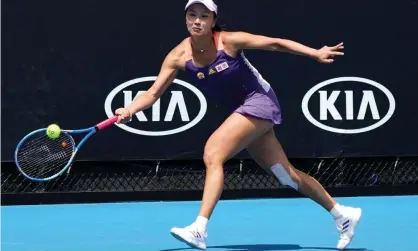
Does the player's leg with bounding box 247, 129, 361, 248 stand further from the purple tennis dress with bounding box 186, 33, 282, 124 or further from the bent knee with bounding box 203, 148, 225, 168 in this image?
the bent knee with bounding box 203, 148, 225, 168

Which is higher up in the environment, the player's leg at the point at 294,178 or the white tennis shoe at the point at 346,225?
the player's leg at the point at 294,178

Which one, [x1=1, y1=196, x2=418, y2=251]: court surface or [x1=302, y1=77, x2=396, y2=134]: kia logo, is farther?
[x1=302, y1=77, x2=396, y2=134]: kia logo

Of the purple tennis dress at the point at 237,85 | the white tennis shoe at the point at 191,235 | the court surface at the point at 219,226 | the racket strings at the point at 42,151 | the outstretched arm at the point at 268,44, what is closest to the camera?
the white tennis shoe at the point at 191,235

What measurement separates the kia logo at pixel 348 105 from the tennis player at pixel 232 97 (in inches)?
89.0

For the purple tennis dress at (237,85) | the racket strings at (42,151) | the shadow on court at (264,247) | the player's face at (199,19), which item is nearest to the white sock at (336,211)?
the shadow on court at (264,247)

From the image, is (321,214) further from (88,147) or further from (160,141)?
(88,147)

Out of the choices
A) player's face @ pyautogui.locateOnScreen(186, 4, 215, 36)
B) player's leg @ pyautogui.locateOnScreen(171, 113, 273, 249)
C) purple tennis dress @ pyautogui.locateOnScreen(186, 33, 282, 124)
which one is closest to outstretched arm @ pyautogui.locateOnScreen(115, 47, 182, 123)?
purple tennis dress @ pyautogui.locateOnScreen(186, 33, 282, 124)

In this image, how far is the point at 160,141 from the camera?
7.46m

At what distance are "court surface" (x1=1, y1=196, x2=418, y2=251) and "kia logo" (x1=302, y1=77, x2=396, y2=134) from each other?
24.8 inches

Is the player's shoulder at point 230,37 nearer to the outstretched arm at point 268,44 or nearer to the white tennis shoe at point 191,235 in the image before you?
the outstretched arm at point 268,44

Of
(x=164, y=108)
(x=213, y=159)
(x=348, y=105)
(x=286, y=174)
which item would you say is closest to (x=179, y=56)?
(x=213, y=159)

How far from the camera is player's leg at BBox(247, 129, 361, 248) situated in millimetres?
5312

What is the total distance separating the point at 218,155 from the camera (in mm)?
5027

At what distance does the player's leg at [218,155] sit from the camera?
4.75m
